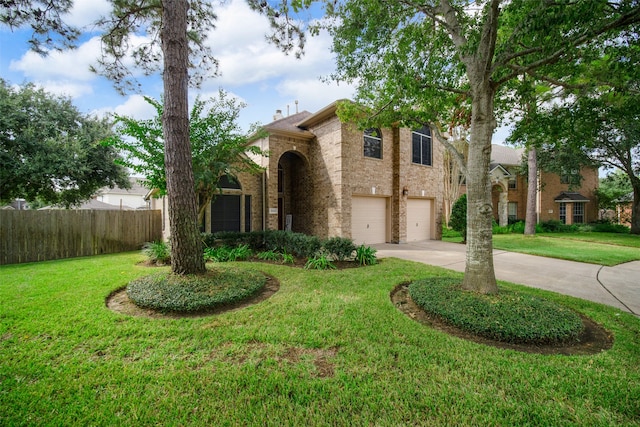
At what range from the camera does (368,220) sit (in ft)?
38.6

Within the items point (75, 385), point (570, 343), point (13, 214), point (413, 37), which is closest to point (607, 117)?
point (413, 37)

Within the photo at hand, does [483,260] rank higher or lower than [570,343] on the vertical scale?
higher

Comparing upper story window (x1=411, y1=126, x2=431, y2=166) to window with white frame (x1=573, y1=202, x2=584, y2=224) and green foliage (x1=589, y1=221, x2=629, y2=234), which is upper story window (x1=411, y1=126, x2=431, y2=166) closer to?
green foliage (x1=589, y1=221, x2=629, y2=234)

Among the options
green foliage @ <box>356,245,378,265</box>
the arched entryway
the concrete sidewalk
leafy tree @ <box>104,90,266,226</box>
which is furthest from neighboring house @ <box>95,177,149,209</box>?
the concrete sidewalk

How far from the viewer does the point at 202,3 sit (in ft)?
22.4

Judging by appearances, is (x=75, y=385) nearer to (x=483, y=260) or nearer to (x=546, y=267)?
(x=483, y=260)

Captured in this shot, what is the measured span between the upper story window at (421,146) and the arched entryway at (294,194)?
5478 millimetres

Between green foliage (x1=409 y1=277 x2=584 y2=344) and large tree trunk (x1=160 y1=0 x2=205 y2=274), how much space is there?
4.44 meters

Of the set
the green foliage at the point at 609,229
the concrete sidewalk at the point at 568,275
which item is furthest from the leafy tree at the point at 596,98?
the green foliage at the point at 609,229

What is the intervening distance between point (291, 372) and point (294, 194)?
11131mm

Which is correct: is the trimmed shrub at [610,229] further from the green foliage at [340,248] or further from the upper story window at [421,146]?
the green foliage at [340,248]

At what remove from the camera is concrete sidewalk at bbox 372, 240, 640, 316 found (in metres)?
4.91

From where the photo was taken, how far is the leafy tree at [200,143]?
24.5 ft

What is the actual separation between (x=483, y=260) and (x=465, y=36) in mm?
3938
